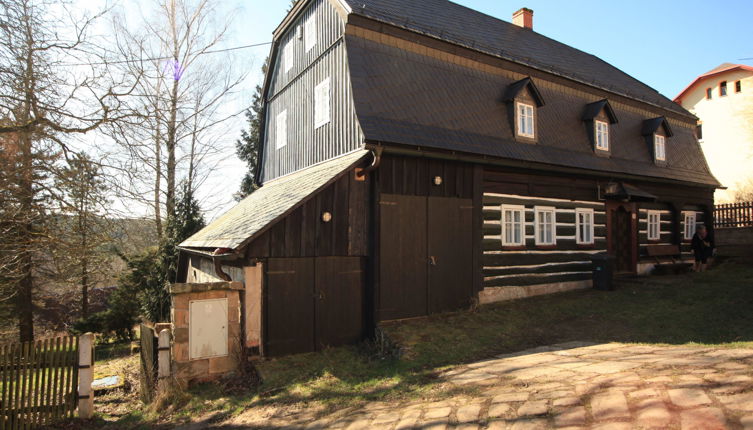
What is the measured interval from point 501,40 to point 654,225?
915 centimetres

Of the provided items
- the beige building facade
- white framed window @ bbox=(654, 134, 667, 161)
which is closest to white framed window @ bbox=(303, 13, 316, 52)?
white framed window @ bbox=(654, 134, 667, 161)

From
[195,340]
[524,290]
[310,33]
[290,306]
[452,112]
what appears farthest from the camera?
[310,33]

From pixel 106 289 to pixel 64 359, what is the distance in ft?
67.3

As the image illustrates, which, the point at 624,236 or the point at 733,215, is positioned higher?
the point at 733,215

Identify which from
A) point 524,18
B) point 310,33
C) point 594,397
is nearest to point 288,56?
point 310,33

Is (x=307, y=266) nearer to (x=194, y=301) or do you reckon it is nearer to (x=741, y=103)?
(x=194, y=301)

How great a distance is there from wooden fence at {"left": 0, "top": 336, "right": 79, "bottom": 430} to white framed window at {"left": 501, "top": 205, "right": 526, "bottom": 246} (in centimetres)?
973

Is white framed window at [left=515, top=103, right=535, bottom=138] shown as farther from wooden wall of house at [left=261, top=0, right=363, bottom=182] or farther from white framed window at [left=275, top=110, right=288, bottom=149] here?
white framed window at [left=275, top=110, right=288, bottom=149]

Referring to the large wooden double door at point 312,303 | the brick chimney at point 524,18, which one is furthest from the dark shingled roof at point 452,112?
the brick chimney at point 524,18

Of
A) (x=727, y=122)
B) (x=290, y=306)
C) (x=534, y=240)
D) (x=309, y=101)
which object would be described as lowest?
(x=290, y=306)

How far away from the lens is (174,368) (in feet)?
23.4

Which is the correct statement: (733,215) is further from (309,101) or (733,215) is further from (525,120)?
(309,101)

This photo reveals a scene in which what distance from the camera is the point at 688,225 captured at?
17.7 meters

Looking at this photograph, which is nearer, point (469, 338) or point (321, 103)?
point (469, 338)
